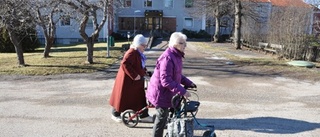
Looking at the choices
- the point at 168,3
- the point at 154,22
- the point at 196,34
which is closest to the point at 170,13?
the point at 168,3

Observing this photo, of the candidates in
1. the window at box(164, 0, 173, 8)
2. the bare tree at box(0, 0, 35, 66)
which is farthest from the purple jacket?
the window at box(164, 0, 173, 8)

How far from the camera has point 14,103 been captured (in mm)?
7324

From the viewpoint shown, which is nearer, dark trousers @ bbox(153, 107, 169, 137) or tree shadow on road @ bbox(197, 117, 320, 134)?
dark trousers @ bbox(153, 107, 169, 137)

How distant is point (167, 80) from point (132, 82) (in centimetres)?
158

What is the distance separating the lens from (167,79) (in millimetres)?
4043

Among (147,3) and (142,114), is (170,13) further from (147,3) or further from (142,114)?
(142,114)

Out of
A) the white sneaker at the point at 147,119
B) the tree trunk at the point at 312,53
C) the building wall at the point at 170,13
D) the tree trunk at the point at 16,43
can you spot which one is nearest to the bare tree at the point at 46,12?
the tree trunk at the point at 16,43

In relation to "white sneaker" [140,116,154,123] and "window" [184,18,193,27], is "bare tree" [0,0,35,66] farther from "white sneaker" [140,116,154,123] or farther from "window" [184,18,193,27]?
"window" [184,18,193,27]

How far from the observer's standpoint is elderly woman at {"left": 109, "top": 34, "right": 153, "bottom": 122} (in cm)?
529

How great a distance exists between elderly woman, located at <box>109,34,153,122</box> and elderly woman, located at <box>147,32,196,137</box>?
2.97ft

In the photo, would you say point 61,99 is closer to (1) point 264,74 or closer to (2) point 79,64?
(2) point 79,64

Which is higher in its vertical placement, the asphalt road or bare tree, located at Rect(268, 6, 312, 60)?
bare tree, located at Rect(268, 6, 312, 60)

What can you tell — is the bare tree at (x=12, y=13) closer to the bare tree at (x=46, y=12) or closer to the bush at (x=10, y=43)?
the bare tree at (x=46, y=12)

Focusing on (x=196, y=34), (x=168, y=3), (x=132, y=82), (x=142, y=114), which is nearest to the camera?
(x=132, y=82)
